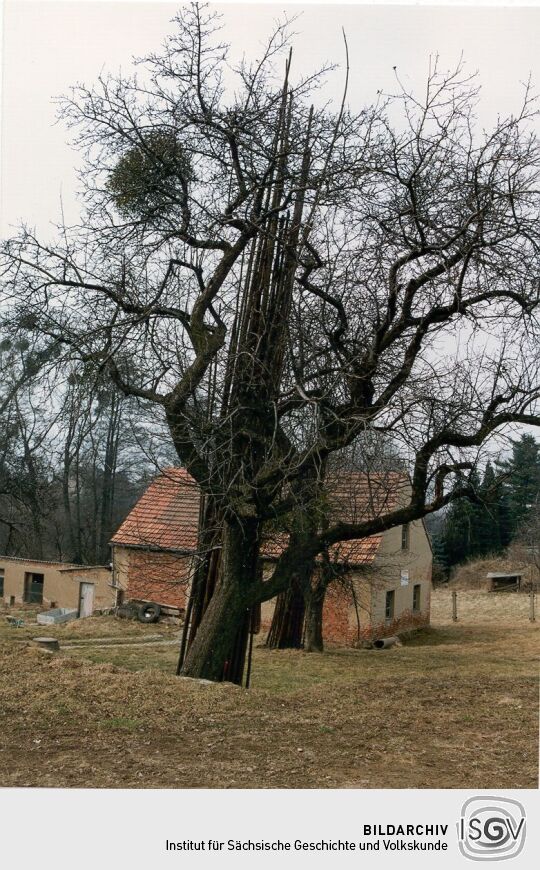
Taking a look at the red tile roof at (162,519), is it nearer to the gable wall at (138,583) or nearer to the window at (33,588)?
the gable wall at (138,583)

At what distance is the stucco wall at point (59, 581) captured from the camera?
55.9ft

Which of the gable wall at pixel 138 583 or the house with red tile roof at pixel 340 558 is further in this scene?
the gable wall at pixel 138 583

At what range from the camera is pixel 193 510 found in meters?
14.1

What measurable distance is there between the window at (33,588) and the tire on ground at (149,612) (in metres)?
2.09

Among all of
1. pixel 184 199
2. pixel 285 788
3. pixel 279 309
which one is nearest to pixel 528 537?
pixel 279 309

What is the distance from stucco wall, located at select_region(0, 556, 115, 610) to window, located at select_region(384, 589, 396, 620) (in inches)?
233

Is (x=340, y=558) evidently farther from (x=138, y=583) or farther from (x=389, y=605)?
(x=389, y=605)

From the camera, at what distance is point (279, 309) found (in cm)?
903

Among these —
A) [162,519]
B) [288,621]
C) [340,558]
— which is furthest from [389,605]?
[162,519]

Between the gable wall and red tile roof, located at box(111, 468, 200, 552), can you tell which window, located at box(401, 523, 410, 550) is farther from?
red tile roof, located at box(111, 468, 200, 552)

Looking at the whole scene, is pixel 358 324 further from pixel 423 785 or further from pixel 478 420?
pixel 423 785

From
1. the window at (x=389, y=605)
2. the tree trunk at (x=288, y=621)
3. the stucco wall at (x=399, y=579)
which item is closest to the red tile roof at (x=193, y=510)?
the stucco wall at (x=399, y=579)
